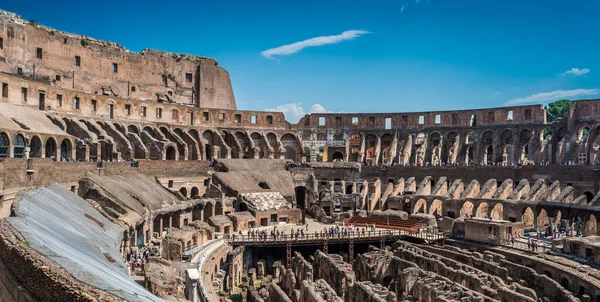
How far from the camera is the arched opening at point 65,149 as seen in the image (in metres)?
40.6

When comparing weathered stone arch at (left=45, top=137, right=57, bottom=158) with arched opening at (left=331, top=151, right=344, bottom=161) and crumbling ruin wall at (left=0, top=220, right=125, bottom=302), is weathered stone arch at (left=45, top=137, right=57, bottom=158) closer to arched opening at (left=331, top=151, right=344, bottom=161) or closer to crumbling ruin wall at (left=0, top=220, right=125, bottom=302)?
crumbling ruin wall at (left=0, top=220, right=125, bottom=302)

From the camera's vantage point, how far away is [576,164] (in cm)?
4597

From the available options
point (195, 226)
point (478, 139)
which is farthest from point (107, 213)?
point (478, 139)

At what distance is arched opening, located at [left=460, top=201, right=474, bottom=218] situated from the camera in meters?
46.6

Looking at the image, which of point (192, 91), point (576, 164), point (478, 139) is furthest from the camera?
point (192, 91)

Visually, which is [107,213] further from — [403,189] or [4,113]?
[403,189]

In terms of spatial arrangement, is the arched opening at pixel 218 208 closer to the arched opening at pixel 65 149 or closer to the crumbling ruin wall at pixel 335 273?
the crumbling ruin wall at pixel 335 273

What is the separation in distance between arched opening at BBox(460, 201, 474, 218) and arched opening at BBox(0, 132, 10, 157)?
36.7 m

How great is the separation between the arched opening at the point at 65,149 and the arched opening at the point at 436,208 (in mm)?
32742

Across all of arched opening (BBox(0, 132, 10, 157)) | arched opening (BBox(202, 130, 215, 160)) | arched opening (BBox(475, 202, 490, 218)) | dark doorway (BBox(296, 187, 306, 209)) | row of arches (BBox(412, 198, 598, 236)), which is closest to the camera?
arched opening (BBox(0, 132, 10, 157))

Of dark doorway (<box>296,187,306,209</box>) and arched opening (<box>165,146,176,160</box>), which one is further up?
arched opening (<box>165,146,176,160</box>)

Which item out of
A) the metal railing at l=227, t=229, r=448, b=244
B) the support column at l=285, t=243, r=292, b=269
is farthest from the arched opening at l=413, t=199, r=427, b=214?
the support column at l=285, t=243, r=292, b=269

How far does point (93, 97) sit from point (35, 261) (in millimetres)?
40931

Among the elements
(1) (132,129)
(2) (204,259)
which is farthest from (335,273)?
(1) (132,129)
